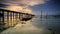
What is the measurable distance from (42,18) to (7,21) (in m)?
0.55

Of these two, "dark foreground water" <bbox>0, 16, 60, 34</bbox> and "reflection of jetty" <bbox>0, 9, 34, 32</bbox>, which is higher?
"reflection of jetty" <bbox>0, 9, 34, 32</bbox>

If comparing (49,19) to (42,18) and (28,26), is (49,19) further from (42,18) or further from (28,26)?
(28,26)

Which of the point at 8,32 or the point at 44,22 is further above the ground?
the point at 44,22

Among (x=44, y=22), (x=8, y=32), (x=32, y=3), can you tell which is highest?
(x=32, y=3)

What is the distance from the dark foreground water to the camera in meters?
1.73

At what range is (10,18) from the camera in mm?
1742

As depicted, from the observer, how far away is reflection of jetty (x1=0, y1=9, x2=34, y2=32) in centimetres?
170

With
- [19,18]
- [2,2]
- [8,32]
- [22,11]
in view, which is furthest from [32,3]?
[8,32]

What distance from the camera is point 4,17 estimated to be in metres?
1.71

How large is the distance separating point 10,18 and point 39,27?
47 centimetres

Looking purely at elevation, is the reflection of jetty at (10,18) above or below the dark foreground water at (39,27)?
above

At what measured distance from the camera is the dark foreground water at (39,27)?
1.73 m

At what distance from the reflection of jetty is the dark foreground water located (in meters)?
0.07

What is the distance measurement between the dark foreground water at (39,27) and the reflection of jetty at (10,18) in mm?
68
